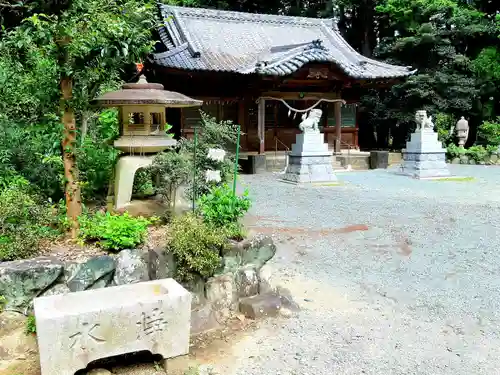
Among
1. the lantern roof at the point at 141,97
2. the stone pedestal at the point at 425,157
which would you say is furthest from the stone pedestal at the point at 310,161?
the lantern roof at the point at 141,97

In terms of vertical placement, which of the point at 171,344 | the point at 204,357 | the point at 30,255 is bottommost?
the point at 204,357

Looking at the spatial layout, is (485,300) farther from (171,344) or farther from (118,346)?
(118,346)

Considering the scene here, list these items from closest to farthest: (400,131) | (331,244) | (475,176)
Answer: (331,244), (475,176), (400,131)

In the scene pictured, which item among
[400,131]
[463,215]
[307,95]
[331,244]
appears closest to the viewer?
[331,244]

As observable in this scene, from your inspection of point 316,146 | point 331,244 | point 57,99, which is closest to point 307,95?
point 316,146

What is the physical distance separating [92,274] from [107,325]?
0.92 m

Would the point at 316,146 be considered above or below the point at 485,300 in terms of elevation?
above

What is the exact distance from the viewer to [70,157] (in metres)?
4.59

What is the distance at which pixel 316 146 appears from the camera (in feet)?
40.2

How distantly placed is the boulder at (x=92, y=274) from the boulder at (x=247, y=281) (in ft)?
4.13

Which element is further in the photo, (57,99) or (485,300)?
(57,99)

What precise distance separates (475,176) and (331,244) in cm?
943

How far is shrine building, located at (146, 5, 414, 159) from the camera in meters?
14.5

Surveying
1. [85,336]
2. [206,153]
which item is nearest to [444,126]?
[206,153]
